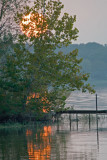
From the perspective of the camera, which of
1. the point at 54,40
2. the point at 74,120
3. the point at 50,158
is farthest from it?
the point at 74,120

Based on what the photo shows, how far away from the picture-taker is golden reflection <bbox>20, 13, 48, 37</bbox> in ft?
126

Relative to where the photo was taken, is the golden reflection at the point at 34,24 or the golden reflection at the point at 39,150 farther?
the golden reflection at the point at 34,24

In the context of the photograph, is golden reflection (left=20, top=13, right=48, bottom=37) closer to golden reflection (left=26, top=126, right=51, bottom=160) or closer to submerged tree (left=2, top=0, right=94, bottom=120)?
submerged tree (left=2, top=0, right=94, bottom=120)

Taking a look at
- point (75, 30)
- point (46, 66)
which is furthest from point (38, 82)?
point (75, 30)

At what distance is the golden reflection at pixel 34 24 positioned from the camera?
38.4 metres

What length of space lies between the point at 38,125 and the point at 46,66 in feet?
15.8

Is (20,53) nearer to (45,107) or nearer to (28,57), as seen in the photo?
(28,57)

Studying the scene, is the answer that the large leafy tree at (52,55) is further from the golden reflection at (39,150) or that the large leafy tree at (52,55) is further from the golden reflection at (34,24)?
the golden reflection at (39,150)

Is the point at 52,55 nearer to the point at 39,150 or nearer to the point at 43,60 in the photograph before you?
the point at 43,60

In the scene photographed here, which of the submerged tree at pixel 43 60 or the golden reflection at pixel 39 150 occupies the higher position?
the submerged tree at pixel 43 60

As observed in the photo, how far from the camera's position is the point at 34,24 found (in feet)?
127

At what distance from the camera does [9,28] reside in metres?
40.0

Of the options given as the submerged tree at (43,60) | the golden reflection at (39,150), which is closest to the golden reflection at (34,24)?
the submerged tree at (43,60)

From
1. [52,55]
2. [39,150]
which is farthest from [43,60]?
[39,150]
